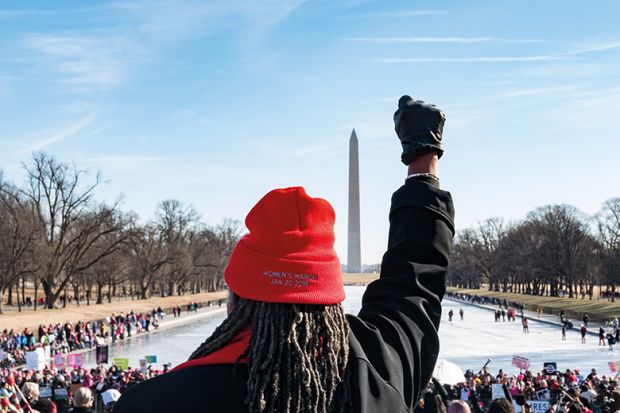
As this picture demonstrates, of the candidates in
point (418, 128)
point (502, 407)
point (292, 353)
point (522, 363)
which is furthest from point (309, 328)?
point (522, 363)

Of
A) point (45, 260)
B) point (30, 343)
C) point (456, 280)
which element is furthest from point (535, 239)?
point (30, 343)

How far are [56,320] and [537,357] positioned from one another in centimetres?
3415

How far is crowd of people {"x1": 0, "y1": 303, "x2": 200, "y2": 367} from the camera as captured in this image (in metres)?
32.3

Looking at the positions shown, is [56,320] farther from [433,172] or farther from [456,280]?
[456,280]

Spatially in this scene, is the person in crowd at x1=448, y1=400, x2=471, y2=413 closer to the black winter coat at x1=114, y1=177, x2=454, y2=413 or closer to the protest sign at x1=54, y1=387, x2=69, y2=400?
the black winter coat at x1=114, y1=177, x2=454, y2=413

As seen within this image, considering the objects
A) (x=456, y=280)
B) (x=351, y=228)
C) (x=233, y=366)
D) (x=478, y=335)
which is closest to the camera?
(x=233, y=366)

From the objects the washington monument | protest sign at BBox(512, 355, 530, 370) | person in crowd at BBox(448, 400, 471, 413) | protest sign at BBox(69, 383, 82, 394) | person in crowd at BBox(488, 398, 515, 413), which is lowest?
protest sign at BBox(69, 383, 82, 394)

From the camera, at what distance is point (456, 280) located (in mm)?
164250

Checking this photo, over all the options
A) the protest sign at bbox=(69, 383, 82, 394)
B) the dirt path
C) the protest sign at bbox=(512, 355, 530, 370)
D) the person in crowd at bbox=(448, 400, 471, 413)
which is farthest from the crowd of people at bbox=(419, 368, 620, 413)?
the dirt path

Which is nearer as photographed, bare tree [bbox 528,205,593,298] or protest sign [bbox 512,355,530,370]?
protest sign [bbox 512,355,530,370]

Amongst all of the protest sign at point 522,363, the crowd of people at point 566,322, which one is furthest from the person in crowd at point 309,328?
the crowd of people at point 566,322

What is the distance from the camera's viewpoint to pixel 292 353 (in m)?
1.69

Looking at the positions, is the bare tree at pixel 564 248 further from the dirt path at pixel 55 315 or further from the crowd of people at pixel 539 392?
the crowd of people at pixel 539 392

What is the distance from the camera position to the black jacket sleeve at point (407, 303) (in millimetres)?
1809
